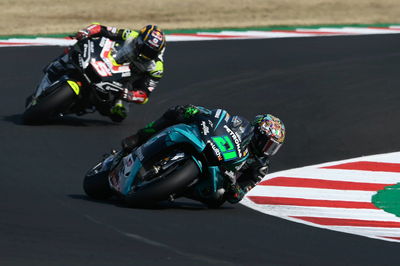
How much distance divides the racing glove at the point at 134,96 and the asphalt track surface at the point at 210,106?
1.69 ft

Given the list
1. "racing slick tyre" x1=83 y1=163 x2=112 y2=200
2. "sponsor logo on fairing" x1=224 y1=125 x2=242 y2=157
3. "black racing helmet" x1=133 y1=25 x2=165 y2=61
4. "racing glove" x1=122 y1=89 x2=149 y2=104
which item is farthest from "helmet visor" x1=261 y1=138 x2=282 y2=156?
"racing glove" x1=122 y1=89 x2=149 y2=104

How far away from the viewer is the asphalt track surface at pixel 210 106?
273 inches

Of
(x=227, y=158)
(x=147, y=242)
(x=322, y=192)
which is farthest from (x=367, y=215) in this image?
(x=147, y=242)

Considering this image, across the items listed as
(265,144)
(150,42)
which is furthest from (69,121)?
(265,144)

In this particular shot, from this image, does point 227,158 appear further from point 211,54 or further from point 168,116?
point 211,54

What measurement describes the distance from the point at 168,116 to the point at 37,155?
296 centimetres

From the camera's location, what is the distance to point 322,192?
11.2m

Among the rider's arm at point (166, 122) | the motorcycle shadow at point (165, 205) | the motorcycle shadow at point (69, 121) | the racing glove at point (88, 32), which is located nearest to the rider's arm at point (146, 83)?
the motorcycle shadow at point (69, 121)

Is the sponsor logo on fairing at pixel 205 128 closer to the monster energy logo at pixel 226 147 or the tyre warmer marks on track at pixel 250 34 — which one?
the monster energy logo at pixel 226 147

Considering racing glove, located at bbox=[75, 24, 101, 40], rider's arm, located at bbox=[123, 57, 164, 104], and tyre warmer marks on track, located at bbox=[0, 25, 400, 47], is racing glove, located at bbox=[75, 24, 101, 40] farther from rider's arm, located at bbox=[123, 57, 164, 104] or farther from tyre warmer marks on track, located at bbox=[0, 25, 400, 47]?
tyre warmer marks on track, located at bbox=[0, 25, 400, 47]

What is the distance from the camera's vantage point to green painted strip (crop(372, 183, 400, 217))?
1050 cm

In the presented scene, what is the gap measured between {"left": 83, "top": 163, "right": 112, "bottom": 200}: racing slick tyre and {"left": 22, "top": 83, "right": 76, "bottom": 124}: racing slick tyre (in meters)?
3.62

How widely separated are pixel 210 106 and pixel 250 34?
6070 mm

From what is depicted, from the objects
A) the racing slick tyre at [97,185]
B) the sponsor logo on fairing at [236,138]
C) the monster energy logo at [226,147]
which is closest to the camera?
the monster energy logo at [226,147]
